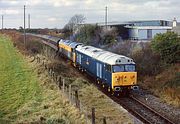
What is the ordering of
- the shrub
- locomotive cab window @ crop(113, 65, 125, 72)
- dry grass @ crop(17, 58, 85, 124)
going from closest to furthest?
dry grass @ crop(17, 58, 85, 124) → locomotive cab window @ crop(113, 65, 125, 72) → the shrub

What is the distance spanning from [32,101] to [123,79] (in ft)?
22.8

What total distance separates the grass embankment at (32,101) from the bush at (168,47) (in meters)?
11.0

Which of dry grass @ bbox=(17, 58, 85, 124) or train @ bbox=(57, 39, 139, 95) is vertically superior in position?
train @ bbox=(57, 39, 139, 95)

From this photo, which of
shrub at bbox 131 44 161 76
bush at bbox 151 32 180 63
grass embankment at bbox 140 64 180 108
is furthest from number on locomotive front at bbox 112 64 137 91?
bush at bbox 151 32 180 63

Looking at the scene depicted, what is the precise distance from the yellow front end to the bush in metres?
9.00

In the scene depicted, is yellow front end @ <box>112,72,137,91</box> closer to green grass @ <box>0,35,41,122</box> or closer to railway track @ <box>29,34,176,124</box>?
railway track @ <box>29,34,176,124</box>

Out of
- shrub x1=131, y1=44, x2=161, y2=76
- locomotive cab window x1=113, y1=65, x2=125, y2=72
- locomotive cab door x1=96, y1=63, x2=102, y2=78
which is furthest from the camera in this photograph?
shrub x1=131, y1=44, x2=161, y2=76

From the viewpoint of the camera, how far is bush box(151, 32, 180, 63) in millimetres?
35281

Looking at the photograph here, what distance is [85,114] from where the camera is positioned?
19.4m

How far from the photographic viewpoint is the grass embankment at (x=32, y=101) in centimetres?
1933

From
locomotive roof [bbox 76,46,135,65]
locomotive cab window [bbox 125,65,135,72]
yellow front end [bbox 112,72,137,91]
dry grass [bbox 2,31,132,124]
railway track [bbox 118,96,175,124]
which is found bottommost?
railway track [bbox 118,96,175,124]

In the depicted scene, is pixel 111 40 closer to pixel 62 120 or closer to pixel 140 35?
pixel 140 35

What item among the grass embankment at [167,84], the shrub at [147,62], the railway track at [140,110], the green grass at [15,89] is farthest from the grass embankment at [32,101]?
the shrub at [147,62]

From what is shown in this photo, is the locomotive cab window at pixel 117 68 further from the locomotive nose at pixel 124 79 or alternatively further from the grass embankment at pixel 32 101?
the grass embankment at pixel 32 101
